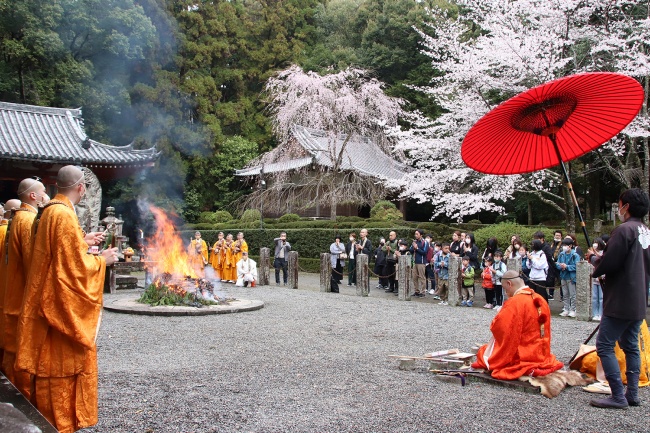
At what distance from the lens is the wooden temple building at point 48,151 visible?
55.5 feet

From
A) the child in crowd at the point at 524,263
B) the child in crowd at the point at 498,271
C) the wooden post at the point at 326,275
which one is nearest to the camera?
the child in crowd at the point at 524,263

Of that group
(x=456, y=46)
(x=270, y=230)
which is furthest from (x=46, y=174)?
(x=456, y=46)

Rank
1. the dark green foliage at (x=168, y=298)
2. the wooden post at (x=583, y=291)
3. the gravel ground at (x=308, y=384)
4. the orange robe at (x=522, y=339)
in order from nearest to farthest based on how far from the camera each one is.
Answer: the gravel ground at (x=308, y=384)
the orange robe at (x=522, y=339)
the wooden post at (x=583, y=291)
the dark green foliage at (x=168, y=298)

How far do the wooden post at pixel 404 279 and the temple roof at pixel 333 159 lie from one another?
14076mm

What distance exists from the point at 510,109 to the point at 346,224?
17.0 meters

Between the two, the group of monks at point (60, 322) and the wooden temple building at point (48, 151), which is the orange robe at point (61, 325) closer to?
the group of monks at point (60, 322)

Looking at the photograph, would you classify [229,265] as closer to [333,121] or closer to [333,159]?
[333,159]

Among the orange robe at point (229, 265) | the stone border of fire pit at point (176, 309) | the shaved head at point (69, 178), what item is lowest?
the stone border of fire pit at point (176, 309)

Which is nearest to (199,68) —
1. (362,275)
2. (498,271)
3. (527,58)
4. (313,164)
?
(313,164)

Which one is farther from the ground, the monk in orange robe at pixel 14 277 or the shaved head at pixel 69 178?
the shaved head at pixel 69 178

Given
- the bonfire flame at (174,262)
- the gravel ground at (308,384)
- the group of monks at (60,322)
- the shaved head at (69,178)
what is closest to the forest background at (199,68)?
the gravel ground at (308,384)

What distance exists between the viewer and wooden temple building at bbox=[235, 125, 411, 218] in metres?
29.1

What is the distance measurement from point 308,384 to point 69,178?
10.3ft

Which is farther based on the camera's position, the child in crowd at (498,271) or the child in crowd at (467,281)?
the child in crowd at (467,281)
